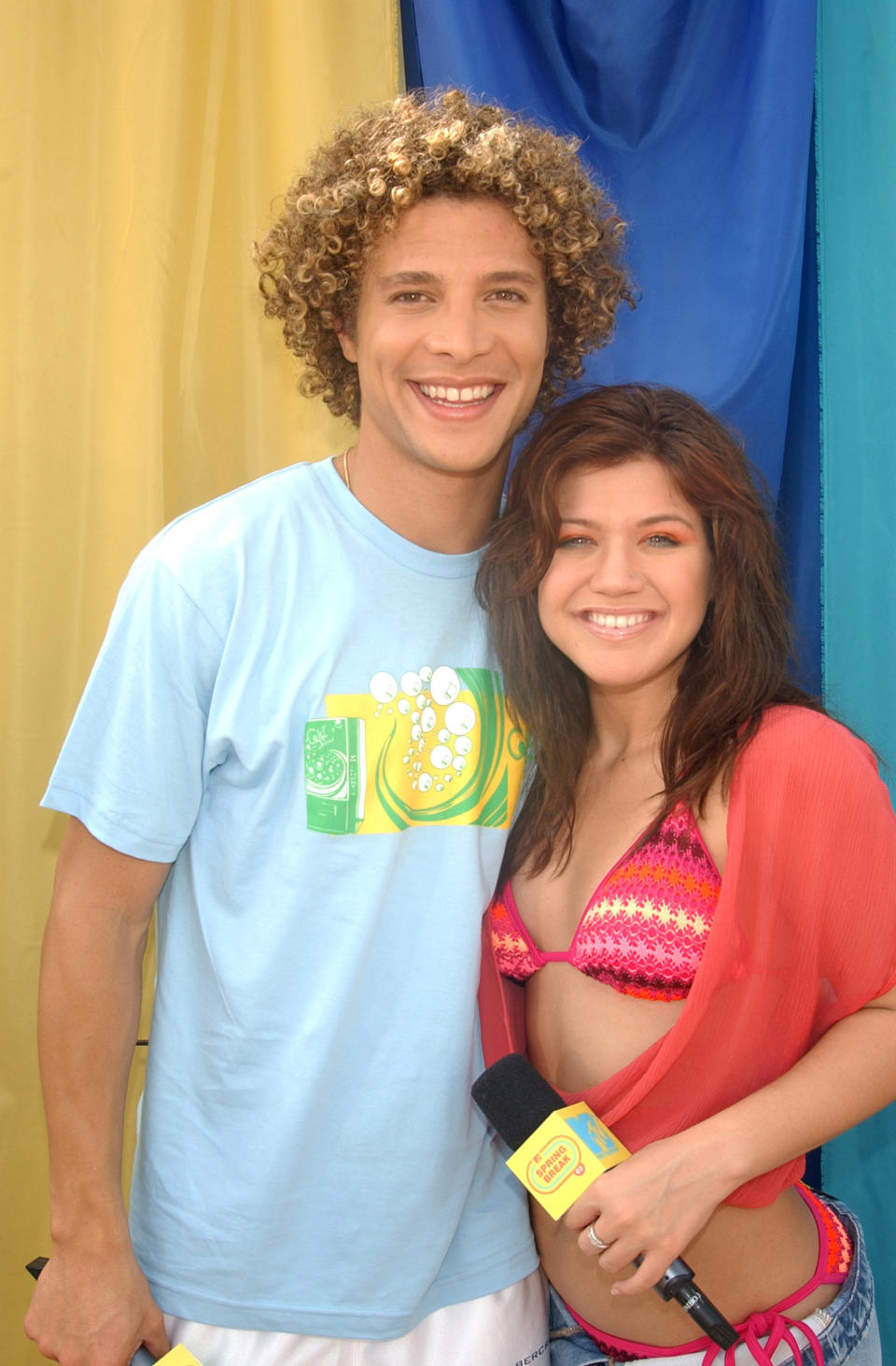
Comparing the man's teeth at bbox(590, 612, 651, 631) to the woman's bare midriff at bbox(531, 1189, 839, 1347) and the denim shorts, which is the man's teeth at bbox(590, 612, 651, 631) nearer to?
the woman's bare midriff at bbox(531, 1189, 839, 1347)

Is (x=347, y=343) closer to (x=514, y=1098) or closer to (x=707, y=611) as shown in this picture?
(x=707, y=611)

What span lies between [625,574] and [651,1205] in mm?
802

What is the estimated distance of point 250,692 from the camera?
1.55 m

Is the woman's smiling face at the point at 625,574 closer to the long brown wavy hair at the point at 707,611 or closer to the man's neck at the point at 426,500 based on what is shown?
the long brown wavy hair at the point at 707,611

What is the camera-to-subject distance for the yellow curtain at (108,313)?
2.16 m

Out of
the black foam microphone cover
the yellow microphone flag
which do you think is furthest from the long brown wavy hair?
the yellow microphone flag

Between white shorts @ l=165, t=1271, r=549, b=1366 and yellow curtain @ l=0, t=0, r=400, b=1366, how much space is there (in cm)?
87

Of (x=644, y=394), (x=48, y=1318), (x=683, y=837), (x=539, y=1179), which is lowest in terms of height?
(x=48, y=1318)

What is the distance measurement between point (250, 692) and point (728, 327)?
122 centimetres

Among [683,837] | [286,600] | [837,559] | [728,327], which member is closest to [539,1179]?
[683,837]

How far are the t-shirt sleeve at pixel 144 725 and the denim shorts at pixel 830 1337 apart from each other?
896mm

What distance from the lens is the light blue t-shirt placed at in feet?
4.98

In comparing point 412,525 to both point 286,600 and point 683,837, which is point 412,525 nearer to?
point 286,600

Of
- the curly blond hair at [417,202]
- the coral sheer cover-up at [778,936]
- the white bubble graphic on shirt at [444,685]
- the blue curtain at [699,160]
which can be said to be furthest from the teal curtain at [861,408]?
the white bubble graphic on shirt at [444,685]
